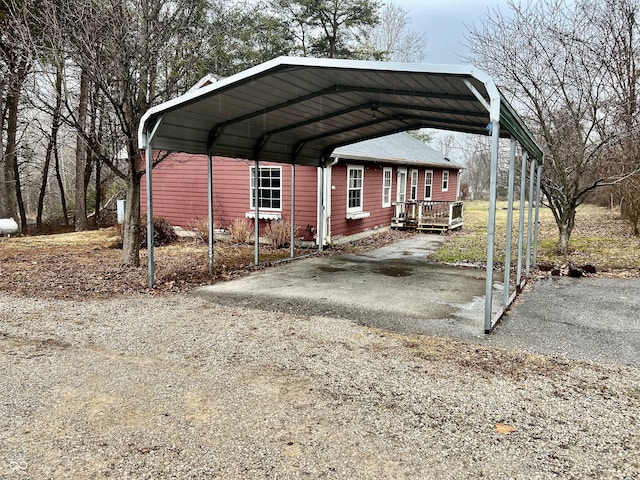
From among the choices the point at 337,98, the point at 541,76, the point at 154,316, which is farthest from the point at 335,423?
the point at 541,76

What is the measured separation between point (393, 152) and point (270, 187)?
5624 millimetres

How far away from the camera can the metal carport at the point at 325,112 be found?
4793 millimetres

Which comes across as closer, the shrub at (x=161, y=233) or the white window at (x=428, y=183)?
the shrub at (x=161, y=233)

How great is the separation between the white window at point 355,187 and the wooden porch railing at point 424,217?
2.99 m

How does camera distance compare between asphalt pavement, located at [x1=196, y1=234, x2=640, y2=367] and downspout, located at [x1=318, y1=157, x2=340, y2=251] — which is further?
downspout, located at [x1=318, y1=157, x2=340, y2=251]

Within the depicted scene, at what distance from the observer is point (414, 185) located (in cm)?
1786

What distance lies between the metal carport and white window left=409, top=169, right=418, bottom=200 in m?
7.96

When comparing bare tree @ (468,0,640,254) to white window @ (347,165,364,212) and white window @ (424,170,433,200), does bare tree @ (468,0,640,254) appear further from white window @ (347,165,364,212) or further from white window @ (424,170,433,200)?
white window @ (424,170,433,200)

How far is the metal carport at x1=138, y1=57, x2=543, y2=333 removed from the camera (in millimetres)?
4793

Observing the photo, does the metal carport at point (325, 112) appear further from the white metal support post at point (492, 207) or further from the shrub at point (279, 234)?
the shrub at point (279, 234)

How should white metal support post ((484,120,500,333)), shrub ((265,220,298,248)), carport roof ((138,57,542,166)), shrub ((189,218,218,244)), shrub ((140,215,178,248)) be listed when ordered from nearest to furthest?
white metal support post ((484,120,500,333))
carport roof ((138,57,542,166))
shrub ((265,220,298,248))
shrub ((140,215,178,248))
shrub ((189,218,218,244))

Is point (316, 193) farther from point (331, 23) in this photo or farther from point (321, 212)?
point (331, 23)

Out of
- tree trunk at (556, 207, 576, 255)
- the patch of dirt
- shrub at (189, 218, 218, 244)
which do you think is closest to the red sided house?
shrub at (189, 218, 218, 244)

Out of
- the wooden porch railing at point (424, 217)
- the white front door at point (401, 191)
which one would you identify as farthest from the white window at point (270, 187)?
the white front door at point (401, 191)
